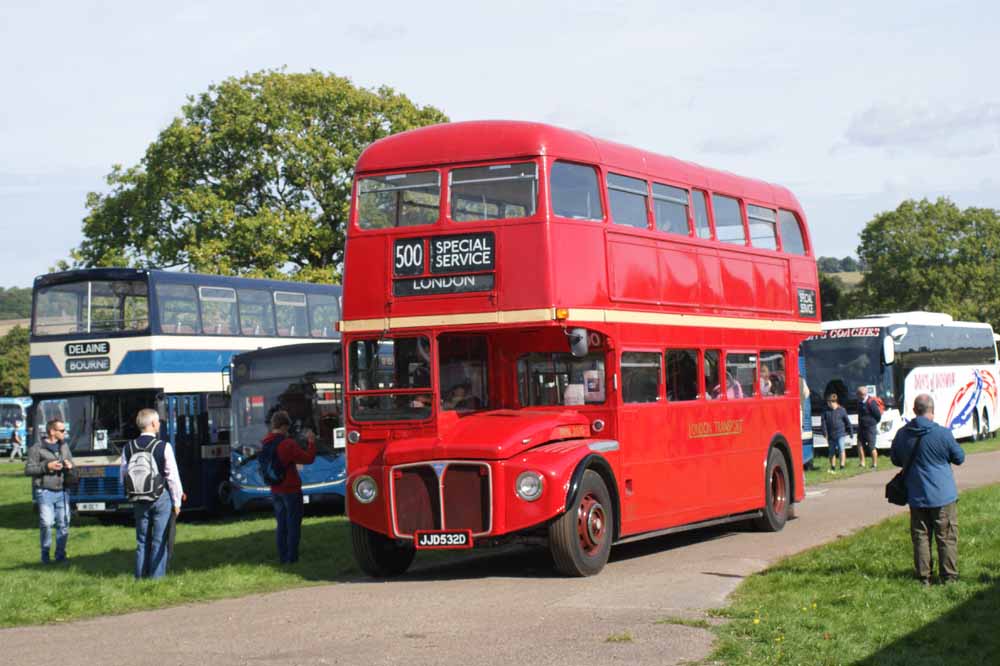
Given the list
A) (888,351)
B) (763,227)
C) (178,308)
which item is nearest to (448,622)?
(763,227)

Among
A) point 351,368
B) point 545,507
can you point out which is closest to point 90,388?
point 351,368

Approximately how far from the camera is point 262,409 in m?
26.4

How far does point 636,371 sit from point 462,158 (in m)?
3.05

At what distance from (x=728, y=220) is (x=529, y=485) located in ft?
20.5

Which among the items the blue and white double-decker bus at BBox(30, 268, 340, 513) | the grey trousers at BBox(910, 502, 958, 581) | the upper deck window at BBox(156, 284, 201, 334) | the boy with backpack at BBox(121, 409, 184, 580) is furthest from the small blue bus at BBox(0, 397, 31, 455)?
the grey trousers at BBox(910, 502, 958, 581)

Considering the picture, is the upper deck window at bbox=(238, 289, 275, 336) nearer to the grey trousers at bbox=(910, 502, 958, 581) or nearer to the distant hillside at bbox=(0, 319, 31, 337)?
the grey trousers at bbox=(910, 502, 958, 581)

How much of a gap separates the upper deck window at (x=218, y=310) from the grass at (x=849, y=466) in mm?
11420

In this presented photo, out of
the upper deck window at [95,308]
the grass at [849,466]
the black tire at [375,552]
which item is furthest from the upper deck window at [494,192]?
the grass at [849,466]

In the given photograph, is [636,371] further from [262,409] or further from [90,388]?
[90,388]

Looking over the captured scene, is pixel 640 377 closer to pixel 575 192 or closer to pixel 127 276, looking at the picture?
pixel 575 192

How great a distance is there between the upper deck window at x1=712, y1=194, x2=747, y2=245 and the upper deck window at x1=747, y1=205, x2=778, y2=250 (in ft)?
1.14

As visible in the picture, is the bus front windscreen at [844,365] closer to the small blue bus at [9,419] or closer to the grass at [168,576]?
the grass at [168,576]

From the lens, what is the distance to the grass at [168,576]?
1437cm

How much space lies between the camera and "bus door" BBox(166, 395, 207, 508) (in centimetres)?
2705
